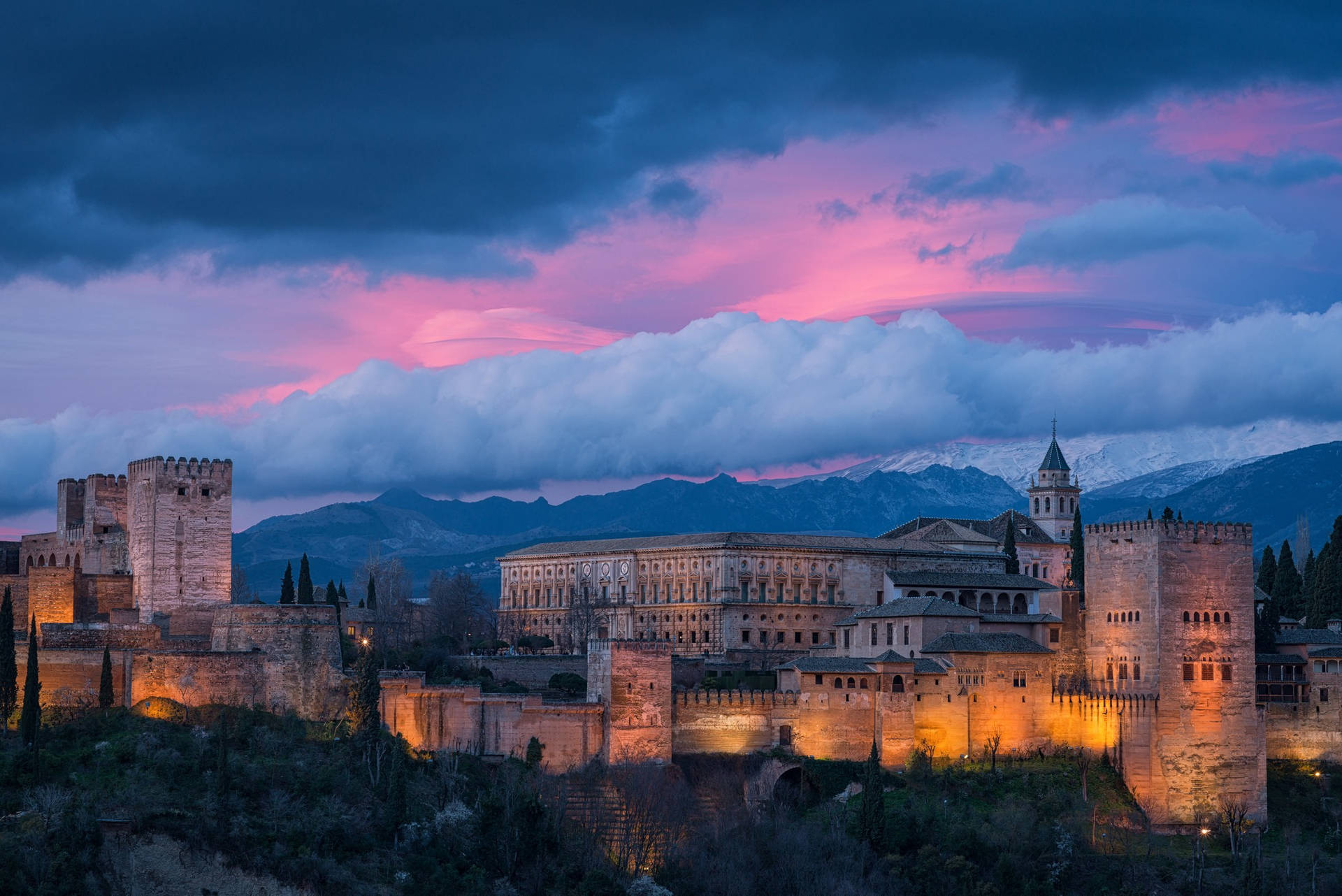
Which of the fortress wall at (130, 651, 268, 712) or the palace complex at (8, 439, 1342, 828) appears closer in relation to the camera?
the fortress wall at (130, 651, 268, 712)

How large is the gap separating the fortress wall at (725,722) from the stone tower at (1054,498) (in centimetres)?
7344

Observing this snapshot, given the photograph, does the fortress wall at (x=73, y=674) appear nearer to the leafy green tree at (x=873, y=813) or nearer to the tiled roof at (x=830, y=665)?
the leafy green tree at (x=873, y=813)

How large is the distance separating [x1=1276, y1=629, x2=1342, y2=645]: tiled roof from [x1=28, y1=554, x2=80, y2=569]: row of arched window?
55847 mm

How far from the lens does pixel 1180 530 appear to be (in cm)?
8269

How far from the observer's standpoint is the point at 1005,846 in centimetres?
7350

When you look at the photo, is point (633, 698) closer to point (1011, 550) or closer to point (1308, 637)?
point (1308, 637)

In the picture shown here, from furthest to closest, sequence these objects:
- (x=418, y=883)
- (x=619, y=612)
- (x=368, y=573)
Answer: (x=368, y=573), (x=619, y=612), (x=418, y=883)

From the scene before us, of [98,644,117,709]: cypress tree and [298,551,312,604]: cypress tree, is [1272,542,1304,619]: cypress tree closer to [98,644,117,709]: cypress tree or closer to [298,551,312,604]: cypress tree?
[298,551,312,604]: cypress tree

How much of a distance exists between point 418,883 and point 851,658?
26.1m

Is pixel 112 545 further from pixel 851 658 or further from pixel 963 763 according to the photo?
pixel 963 763

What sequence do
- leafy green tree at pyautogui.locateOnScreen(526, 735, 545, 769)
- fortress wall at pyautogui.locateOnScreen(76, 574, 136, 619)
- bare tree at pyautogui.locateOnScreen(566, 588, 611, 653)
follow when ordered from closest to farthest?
leafy green tree at pyautogui.locateOnScreen(526, 735, 545, 769)
fortress wall at pyautogui.locateOnScreen(76, 574, 136, 619)
bare tree at pyautogui.locateOnScreen(566, 588, 611, 653)

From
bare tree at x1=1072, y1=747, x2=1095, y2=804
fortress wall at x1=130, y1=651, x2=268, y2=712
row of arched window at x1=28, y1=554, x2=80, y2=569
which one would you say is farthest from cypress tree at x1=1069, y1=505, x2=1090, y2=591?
row of arched window at x1=28, y1=554, x2=80, y2=569

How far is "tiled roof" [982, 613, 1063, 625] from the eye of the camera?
3393 inches

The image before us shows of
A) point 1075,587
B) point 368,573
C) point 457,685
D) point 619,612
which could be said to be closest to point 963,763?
point 1075,587
